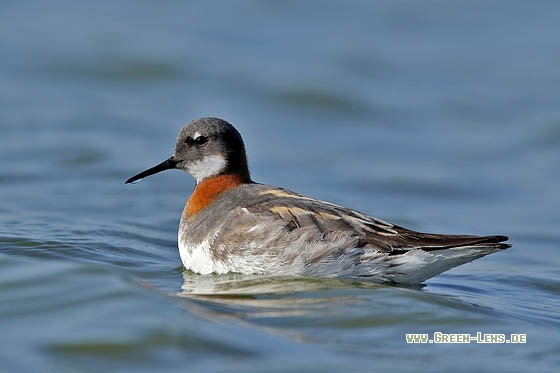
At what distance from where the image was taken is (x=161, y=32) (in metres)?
17.9

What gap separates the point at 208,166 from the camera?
30.5 feet

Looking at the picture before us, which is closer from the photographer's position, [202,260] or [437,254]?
[437,254]

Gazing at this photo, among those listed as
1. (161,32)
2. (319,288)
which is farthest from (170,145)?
(319,288)

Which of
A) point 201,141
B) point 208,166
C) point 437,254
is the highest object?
point 201,141

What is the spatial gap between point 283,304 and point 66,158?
6.19m

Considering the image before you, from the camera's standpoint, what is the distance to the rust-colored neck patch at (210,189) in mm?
9141

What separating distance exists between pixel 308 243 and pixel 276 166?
16.6 ft

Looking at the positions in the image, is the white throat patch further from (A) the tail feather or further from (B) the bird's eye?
(A) the tail feather

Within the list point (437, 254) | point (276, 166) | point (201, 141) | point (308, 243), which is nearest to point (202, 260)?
point (308, 243)

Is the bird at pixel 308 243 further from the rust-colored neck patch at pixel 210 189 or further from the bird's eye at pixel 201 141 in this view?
the bird's eye at pixel 201 141

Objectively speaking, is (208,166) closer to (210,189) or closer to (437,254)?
(210,189)

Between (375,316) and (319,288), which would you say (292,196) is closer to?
(319,288)

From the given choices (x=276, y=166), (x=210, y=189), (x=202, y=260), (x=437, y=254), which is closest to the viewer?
(x=437, y=254)

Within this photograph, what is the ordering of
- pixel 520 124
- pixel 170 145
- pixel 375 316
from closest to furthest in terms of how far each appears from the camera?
pixel 375 316 → pixel 170 145 → pixel 520 124
